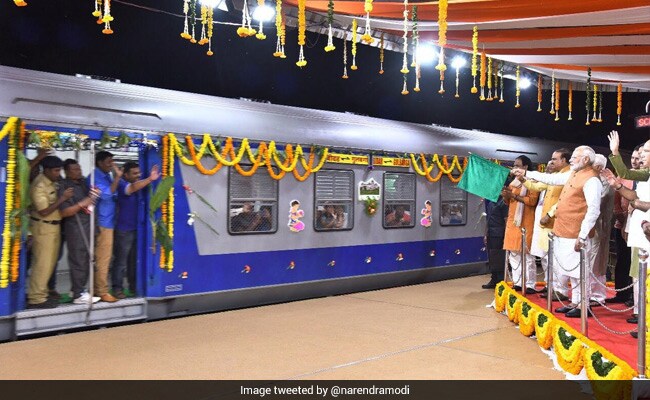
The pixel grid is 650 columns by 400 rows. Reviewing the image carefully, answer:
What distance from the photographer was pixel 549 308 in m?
7.84

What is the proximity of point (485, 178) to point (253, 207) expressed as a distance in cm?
366

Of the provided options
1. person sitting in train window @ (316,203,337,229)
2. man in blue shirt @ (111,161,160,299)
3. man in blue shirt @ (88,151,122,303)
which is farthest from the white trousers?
man in blue shirt @ (88,151,122,303)

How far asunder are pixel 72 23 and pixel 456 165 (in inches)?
318

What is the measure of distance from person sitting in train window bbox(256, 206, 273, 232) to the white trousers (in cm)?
A: 367

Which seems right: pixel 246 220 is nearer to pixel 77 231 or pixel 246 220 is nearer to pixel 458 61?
pixel 77 231

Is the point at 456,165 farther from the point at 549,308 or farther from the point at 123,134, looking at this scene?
the point at 123,134

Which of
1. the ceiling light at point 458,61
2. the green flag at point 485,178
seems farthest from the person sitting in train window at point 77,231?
the ceiling light at point 458,61

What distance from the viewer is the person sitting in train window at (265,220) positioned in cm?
941

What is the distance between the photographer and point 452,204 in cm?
1283

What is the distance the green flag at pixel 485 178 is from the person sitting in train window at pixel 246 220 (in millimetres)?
3421

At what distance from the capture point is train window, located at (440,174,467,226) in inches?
495

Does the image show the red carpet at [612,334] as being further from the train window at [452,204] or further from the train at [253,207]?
the train window at [452,204]

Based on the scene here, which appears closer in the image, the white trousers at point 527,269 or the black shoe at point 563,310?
the black shoe at point 563,310
